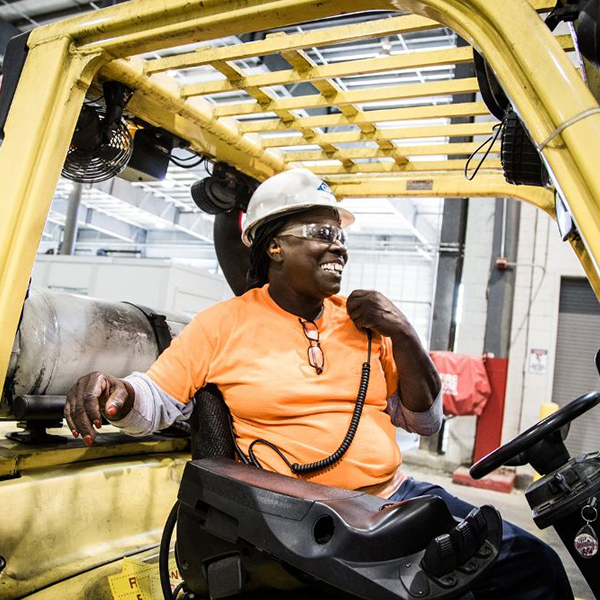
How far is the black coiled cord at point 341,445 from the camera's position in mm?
1803

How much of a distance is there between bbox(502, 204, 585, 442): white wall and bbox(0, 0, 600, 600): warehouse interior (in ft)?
0.06

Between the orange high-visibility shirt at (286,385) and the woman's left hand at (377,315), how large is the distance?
0.34 feet

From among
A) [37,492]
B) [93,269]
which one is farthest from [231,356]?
[93,269]

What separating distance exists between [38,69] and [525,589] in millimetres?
2133

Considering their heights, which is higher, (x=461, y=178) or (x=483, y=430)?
(x=461, y=178)

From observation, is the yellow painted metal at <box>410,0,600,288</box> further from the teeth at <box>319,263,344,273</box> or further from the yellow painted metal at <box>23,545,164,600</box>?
the yellow painted metal at <box>23,545,164,600</box>

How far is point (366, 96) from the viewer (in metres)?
2.08

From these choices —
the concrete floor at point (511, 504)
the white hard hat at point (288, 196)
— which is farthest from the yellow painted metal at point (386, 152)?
the concrete floor at point (511, 504)

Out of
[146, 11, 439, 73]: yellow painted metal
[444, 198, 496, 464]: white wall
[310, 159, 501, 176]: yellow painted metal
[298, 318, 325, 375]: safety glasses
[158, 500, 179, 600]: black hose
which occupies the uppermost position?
[444, 198, 496, 464]: white wall

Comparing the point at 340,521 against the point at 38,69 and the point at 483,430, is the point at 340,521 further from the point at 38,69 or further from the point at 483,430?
the point at 483,430

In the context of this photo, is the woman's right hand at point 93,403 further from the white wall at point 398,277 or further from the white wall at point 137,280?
the white wall at point 398,277

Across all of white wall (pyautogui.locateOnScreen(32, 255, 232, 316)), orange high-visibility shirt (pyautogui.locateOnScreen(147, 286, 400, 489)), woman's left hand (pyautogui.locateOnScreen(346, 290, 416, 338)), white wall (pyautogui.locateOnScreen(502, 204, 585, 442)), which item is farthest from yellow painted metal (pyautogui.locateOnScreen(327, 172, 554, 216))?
white wall (pyautogui.locateOnScreen(502, 204, 585, 442))

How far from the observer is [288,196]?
7.01 feet

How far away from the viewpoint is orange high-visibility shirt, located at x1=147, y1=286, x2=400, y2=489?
186 centimetres
